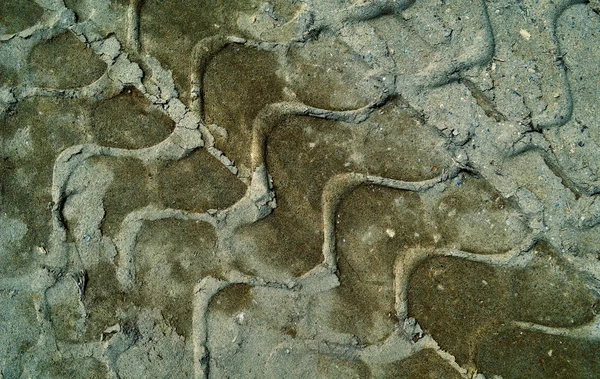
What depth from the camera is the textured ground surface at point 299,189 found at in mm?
1503

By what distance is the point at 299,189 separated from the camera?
1.60 meters

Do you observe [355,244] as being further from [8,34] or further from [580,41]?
[8,34]

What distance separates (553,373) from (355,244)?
0.64m

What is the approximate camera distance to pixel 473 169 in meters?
1.53

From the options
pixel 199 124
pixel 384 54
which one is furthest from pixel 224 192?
pixel 384 54

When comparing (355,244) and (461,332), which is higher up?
(355,244)

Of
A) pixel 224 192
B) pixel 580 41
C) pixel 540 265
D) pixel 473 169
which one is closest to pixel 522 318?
pixel 540 265

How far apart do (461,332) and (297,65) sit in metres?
0.89

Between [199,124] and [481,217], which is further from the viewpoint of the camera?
[199,124]

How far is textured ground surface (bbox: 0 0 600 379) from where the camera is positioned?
1.50 meters

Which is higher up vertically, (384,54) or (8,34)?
(8,34)

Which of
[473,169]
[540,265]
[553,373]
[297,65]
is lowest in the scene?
[553,373]

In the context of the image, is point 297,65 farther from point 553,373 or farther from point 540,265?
point 553,373

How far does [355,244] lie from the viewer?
158cm
